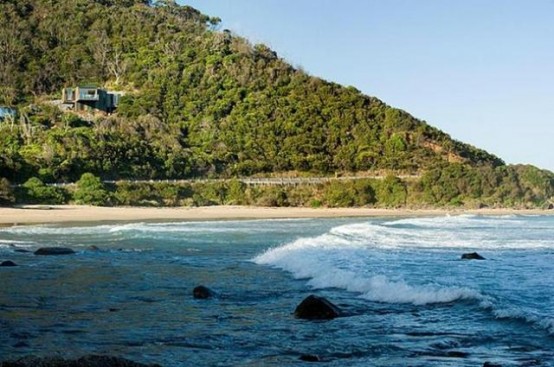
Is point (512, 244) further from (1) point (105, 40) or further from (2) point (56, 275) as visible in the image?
(1) point (105, 40)

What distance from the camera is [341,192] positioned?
80938 millimetres

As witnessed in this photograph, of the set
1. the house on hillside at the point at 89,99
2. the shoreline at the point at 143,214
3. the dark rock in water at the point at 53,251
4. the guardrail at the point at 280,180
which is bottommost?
the dark rock in water at the point at 53,251

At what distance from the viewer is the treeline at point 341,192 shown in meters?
62.6

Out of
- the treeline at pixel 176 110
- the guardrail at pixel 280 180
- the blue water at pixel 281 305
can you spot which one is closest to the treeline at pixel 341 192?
the guardrail at pixel 280 180

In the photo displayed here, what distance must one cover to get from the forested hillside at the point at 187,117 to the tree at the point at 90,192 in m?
3.99

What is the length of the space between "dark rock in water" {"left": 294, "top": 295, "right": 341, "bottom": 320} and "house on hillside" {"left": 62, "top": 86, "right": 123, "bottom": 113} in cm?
8900

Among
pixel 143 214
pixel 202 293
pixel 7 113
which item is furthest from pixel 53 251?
pixel 7 113

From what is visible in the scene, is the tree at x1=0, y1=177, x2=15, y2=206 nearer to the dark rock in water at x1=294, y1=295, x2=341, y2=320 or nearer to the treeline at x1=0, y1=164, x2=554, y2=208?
the treeline at x1=0, y1=164, x2=554, y2=208

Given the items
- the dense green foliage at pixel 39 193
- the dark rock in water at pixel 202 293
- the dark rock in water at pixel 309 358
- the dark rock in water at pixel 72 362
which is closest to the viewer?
the dark rock in water at pixel 72 362

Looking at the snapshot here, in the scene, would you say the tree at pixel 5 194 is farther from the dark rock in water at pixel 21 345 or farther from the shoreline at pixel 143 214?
the dark rock in water at pixel 21 345

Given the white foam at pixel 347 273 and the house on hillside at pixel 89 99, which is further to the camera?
the house on hillside at pixel 89 99

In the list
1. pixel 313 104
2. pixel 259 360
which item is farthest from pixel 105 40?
pixel 259 360

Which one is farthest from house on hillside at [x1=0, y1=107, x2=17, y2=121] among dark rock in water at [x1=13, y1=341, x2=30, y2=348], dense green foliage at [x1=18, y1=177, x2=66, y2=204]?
dark rock in water at [x1=13, y1=341, x2=30, y2=348]

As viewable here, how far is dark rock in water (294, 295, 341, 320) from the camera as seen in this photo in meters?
14.3
